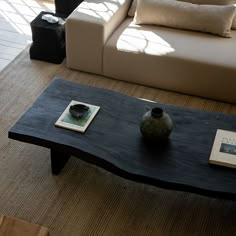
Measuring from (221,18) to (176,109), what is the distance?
1041mm

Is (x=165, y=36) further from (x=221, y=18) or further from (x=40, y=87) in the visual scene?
(x=40, y=87)

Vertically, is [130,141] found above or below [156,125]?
below

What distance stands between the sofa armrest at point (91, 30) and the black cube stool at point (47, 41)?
0.13 m

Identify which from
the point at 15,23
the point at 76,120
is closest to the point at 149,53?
the point at 76,120

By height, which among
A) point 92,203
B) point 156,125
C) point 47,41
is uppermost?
point 156,125

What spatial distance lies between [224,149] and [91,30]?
Result: 4.92ft

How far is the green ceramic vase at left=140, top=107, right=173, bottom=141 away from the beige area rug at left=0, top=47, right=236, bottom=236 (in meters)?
0.44

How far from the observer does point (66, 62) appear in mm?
3764

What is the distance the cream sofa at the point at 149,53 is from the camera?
329 cm

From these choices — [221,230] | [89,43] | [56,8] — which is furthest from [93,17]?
[221,230]

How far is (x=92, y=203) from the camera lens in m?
2.64

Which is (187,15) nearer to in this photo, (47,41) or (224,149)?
(47,41)

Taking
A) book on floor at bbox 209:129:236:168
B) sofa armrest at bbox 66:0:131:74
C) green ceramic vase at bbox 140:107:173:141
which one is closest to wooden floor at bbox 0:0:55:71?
sofa armrest at bbox 66:0:131:74

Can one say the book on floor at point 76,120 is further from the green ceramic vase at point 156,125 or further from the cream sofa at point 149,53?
the cream sofa at point 149,53
